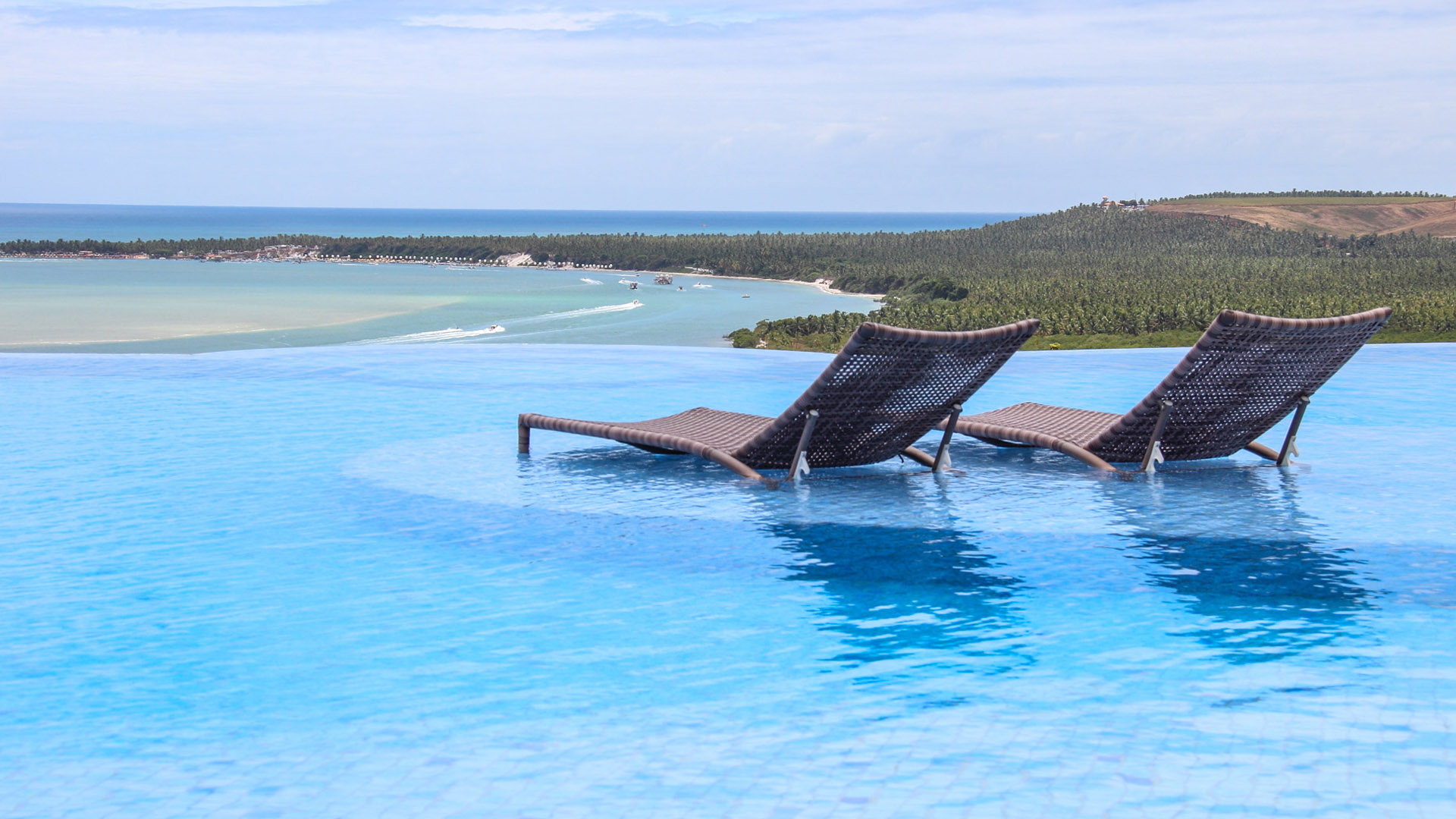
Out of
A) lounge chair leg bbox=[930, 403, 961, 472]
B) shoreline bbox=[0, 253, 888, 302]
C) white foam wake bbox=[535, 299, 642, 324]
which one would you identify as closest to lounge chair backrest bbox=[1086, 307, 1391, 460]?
lounge chair leg bbox=[930, 403, 961, 472]

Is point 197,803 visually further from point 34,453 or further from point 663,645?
point 34,453

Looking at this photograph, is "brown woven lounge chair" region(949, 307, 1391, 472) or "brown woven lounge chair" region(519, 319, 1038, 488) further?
"brown woven lounge chair" region(949, 307, 1391, 472)

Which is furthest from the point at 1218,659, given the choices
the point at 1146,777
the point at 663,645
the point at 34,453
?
the point at 34,453

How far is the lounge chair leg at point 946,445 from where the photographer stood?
22.7 ft

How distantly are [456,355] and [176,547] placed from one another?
7.65m

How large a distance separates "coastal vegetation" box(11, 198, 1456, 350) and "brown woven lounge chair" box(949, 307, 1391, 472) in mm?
21528

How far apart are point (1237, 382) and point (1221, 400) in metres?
0.13

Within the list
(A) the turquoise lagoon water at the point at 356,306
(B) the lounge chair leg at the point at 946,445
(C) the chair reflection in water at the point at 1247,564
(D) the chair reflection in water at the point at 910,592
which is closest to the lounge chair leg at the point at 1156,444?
(C) the chair reflection in water at the point at 1247,564

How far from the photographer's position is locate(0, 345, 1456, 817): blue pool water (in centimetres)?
325

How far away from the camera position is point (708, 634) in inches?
172

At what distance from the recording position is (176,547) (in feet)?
17.8

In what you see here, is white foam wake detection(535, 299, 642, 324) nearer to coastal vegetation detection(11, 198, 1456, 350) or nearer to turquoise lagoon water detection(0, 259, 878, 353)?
turquoise lagoon water detection(0, 259, 878, 353)

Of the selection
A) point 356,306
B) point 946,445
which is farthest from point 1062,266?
point 946,445

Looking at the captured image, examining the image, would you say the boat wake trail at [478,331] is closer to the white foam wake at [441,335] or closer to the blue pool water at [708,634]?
the white foam wake at [441,335]
